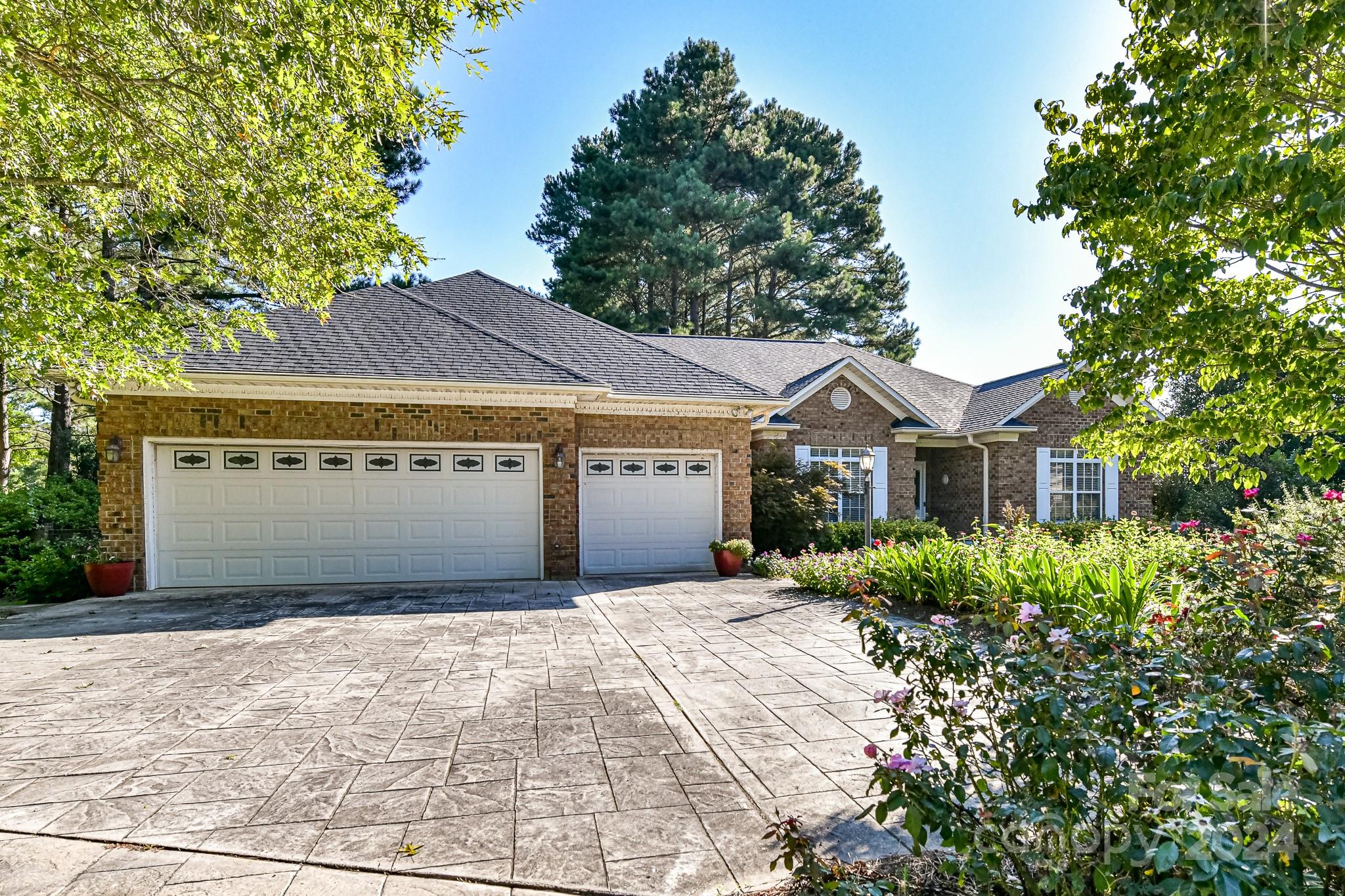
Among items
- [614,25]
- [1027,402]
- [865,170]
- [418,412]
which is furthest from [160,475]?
[865,170]

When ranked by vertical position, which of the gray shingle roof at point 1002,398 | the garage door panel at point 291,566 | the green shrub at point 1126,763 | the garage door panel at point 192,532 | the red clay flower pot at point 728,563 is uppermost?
the gray shingle roof at point 1002,398

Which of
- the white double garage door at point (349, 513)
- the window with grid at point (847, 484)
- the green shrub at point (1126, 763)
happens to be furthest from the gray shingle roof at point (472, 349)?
the green shrub at point (1126, 763)

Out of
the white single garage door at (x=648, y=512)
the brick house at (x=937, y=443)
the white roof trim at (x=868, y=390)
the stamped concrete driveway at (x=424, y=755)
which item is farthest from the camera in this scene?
the brick house at (x=937, y=443)

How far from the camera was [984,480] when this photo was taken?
15.9 m

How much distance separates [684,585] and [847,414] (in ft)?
23.7

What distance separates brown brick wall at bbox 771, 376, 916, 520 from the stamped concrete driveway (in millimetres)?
8503

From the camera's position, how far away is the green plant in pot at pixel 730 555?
1097cm

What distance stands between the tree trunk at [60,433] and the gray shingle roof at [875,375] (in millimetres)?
12996

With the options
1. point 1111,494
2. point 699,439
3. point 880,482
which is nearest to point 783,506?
point 699,439

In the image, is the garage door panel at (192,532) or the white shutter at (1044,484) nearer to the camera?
the garage door panel at (192,532)

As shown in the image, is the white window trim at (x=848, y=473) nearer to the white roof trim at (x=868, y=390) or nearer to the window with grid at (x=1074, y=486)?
the white roof trim at (x=868, y=390)

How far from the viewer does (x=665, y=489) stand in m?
11.4

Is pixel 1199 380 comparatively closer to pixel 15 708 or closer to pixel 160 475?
pixel 15 708

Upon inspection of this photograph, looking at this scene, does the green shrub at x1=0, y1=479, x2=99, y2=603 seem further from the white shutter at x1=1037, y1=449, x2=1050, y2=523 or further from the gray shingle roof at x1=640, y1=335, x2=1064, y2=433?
the white shutter at x1=1037, y1=449, x2=1050, y2=523
